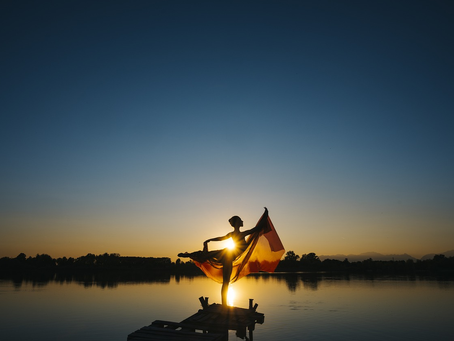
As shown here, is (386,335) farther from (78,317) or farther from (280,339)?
(78,317)

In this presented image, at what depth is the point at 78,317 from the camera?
36.8 m

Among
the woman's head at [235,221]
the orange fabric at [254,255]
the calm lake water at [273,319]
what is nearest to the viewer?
the woman's head at [235,221]

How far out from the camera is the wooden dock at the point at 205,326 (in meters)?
8.80

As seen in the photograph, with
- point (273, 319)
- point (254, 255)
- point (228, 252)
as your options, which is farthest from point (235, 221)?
point (273, 319)

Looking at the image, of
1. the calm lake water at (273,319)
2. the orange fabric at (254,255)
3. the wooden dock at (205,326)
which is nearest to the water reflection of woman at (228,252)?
the orange fabric at (254,255)

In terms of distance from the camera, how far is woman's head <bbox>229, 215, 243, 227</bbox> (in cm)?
1137

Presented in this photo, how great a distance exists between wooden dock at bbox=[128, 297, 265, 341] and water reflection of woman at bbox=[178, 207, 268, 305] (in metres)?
0.64

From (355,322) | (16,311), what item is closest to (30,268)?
(16,311)

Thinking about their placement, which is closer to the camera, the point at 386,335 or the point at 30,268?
the point at 386,335

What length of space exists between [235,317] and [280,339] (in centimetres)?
1848

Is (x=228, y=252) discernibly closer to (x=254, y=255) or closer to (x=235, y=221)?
(x=254, y=255)

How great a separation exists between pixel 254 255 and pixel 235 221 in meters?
1.53

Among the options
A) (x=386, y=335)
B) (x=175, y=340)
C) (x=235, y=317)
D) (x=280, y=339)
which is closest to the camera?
(x=175, y=340)

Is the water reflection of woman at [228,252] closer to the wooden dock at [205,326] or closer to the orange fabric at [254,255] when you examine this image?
the orange fabric at [254,255]
